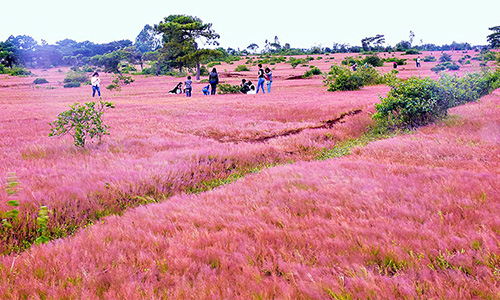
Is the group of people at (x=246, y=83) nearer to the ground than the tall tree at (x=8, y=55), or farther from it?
nearer to the ground

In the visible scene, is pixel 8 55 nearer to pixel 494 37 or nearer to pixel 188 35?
pixel 188 35

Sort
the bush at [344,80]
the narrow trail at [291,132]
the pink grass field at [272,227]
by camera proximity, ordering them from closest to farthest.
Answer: the pink grass field at [272,227]
the narrow trail at [291,132]
the bush at [344,80]

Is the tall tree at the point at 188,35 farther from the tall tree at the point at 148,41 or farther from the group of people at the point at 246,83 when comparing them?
the tall tree at the point at 148,41

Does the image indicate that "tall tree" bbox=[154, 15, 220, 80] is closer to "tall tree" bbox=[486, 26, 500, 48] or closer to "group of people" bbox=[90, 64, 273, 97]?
"group of people" bbox=[90, 64, 273, 97]

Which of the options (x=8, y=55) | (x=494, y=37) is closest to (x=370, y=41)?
(x=494, y=37)

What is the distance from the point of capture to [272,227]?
3625 millimetres

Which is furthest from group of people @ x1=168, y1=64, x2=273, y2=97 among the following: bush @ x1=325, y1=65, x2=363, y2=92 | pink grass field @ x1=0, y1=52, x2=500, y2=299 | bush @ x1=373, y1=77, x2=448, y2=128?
pink grass field @ x1=0, y1=52, x2=500, y2=299

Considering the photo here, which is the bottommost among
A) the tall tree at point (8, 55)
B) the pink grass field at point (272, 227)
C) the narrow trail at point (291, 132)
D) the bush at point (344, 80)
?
the narrow trail at point (291, 132)

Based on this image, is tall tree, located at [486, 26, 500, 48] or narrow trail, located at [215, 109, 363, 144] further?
tall tree, located at [486, 26, 500, 48]

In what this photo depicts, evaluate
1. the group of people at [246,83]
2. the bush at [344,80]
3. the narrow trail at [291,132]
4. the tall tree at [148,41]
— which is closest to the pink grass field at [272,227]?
the narrow trail at [291,132]

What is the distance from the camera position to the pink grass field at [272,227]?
2539 mm

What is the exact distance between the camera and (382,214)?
3.74m

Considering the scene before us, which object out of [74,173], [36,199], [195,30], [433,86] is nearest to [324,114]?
[433,86]

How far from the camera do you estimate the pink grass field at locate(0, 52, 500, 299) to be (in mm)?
2539
